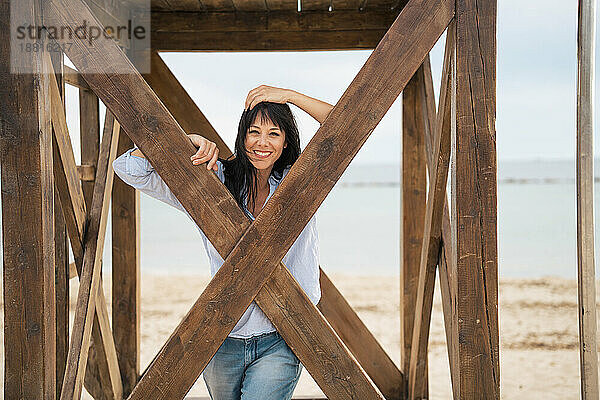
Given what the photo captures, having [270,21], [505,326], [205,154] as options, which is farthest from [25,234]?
[505,326]

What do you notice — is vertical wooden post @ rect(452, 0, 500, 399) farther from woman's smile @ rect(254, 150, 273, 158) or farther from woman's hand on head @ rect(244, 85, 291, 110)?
woman's smile @ rect(254, 150, 273, 158)

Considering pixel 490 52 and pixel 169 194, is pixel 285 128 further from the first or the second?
pixel 490 52

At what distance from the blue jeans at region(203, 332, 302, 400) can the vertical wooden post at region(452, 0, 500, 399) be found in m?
0.66

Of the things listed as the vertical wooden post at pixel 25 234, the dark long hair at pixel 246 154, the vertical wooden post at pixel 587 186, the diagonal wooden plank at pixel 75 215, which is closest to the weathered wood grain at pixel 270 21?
the diagonal wooden plank at pixel 75 215

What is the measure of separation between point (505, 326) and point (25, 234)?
11378mm

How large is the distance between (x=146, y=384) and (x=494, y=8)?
1682mm

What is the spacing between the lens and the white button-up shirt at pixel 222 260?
7.95 ft

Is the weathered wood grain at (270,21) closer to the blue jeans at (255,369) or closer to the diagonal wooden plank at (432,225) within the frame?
the diagonal wooden plank at (432,225)

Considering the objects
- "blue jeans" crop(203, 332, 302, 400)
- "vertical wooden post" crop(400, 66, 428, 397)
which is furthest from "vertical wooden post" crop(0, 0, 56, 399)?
"vertical wooden post" crop(400, 66, 428, 397)

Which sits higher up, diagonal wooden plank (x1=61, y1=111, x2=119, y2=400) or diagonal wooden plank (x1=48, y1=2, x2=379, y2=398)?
diagonal wooden plank (x1=61, y1=111, x2=119, y2=400)

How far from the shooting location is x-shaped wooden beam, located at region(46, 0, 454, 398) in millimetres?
2234

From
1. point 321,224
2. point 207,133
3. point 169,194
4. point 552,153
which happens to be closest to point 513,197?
point 552,153

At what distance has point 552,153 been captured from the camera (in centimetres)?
2141

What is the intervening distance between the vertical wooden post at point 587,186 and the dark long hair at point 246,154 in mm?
1301
